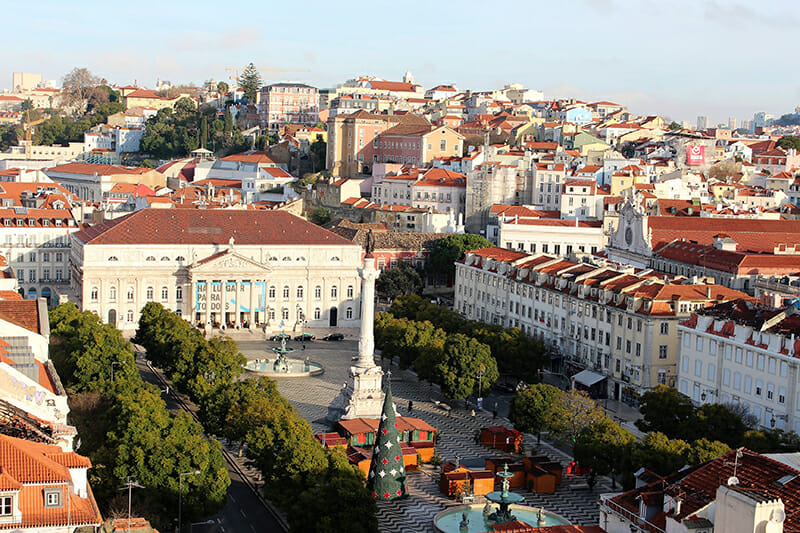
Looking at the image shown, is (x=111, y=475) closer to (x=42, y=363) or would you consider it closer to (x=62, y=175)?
(x=42, y=363)

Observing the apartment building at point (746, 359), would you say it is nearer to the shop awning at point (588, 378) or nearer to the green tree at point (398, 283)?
the shop awning at point (588, 378)

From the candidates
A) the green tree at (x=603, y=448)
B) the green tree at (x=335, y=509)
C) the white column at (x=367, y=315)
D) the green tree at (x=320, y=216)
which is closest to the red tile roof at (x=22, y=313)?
the green tree at (x=335, y=509)

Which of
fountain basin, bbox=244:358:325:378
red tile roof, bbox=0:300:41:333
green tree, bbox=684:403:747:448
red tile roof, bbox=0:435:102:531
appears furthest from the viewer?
fountain basin, bbox=244:358:325:378

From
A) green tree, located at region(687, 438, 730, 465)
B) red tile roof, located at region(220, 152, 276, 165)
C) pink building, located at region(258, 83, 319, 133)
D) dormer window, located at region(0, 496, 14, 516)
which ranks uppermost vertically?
pink building, located at region(258, 83, 319, 133)

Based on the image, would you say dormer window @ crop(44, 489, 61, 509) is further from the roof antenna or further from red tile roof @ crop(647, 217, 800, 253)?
red tile roof @ crop(647, 217, 800, 253)

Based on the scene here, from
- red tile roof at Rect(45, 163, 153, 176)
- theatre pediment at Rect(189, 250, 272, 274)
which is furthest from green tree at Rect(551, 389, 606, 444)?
red tile roof at Rect(45, 163, 153, 176)

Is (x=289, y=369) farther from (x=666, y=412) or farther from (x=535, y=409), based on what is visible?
(x=666, y=412)

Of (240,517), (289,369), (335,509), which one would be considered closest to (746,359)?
(335,509)
